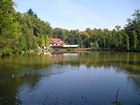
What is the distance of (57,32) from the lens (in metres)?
175

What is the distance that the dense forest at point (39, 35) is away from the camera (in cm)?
4388

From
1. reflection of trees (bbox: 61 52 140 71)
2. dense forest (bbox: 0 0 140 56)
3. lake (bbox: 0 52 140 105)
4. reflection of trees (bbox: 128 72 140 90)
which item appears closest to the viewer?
lake (bbox: 0 52 140 105)

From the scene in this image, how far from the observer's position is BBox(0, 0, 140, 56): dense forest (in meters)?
43.9

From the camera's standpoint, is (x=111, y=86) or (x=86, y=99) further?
(x=111, y=86)

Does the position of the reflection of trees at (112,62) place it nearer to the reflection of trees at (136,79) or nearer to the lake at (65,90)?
the reflection of trees at (136,79)

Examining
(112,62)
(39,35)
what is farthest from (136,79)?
(39,35)

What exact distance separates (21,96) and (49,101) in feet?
8.95

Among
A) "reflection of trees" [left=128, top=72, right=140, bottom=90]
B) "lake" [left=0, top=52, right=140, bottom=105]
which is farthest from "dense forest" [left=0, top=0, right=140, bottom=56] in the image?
"reflection of trees" [left=128, top=72, right=140, bottom=90]

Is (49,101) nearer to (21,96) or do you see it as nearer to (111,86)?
(21,96)

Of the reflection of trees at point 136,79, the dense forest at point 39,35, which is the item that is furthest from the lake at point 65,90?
the dense forest at point 39,35

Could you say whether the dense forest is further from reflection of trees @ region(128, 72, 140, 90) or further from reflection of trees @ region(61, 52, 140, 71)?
reflection of trees @ region(128, 72, 140, 90)

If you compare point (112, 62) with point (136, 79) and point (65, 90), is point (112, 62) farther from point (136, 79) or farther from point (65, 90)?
point (65, 90)

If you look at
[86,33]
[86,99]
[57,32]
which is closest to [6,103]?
[86,99]

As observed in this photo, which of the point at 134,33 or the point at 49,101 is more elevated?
the point at 134,33
